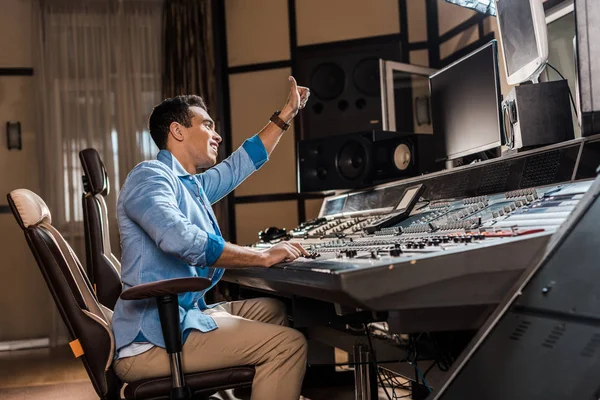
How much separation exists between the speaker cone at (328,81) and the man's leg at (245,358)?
11.4ft

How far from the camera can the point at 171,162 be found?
7.39 ft

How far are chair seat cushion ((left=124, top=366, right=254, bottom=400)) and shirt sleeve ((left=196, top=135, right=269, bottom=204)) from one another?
1.02 metres

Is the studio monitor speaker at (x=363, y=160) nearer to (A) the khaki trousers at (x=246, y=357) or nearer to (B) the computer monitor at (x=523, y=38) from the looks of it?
(B) the computer monitor at (x=523, y=38)

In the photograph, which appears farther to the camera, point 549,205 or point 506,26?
point 506,26

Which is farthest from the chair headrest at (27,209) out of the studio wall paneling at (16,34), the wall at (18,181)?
the studio wall paneling at (16,34)

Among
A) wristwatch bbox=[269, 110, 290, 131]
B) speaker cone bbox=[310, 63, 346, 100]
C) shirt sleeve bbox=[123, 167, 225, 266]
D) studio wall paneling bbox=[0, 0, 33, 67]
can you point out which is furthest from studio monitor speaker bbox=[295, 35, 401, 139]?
shirt sleeve bbox=[123, 167, 225, 266]

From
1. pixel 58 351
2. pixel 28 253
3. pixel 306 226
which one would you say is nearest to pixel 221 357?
pixel 306 226

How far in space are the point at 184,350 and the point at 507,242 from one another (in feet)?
3.03

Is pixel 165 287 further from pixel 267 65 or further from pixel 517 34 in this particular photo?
pixel 267 65

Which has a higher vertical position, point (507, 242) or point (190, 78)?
point (190, 78)

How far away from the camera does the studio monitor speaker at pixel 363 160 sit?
3.36 meters

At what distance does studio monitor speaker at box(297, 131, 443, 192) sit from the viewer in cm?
336

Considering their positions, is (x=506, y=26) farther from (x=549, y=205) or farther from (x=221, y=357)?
(x=221, y=357)

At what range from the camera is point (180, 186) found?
2.13m
